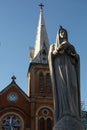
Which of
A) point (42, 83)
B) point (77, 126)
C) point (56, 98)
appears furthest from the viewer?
point (42, 83)

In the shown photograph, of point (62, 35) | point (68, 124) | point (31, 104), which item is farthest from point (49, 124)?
point (68, 124)

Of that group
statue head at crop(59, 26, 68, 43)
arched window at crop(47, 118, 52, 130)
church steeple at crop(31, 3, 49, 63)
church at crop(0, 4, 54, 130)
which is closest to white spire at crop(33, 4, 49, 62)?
church steeple at crop(31, 3, 49, 63)

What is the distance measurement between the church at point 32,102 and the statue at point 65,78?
2230 centimetres

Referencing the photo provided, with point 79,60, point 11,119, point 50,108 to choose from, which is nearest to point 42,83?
point 50,108

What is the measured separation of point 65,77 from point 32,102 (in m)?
23.7

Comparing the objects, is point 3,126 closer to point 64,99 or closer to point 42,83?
point 42,83

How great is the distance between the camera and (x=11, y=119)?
3091 centimetres

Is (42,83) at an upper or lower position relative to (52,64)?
upper

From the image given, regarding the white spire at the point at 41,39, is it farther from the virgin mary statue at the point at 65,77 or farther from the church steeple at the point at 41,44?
the virgin mary statue at the point at 65,77

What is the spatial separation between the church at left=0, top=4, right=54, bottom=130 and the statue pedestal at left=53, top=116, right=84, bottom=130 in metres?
22.8

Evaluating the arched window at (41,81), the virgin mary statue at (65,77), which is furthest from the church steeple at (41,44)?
the virgin mary statue at (65,77)

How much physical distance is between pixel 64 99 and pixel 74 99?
0.90 feet

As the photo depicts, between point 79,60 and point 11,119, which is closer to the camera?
point 79,60

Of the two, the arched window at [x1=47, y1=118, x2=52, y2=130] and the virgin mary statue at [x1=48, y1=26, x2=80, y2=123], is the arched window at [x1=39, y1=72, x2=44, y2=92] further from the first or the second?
the virgin mary statue at [x1=48, y1=26, x2=80, y2=123]
